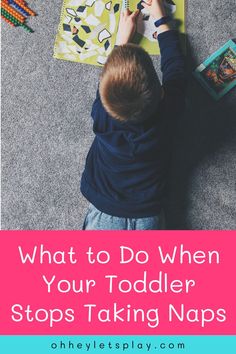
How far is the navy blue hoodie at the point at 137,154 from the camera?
0.84m

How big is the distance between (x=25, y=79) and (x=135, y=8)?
0.36 m

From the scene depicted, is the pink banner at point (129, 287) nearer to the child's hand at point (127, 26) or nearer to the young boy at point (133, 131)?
the young boy at point (133, 131)

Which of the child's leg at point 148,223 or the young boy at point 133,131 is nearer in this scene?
the young boy at point 133,131

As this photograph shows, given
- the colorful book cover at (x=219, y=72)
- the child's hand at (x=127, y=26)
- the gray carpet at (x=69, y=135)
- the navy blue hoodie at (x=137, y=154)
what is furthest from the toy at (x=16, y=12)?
the colorful book cover at (x=219, y=72)

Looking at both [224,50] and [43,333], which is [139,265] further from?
[224,50]

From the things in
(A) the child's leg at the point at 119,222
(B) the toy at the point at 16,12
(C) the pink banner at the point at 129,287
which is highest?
(B) the toy at the point at 16,12

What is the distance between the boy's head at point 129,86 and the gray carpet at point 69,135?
30 centimetres

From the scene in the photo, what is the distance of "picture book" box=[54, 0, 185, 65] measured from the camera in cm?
106

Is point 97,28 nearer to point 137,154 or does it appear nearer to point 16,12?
point 16,12

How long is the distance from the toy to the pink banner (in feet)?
2.03

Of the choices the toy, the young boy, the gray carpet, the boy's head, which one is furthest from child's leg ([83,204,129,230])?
the toy

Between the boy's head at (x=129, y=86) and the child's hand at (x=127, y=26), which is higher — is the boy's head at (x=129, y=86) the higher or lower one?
the higher one

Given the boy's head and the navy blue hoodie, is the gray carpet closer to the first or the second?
the navy blue hoodie

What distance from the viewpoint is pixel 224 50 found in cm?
107
